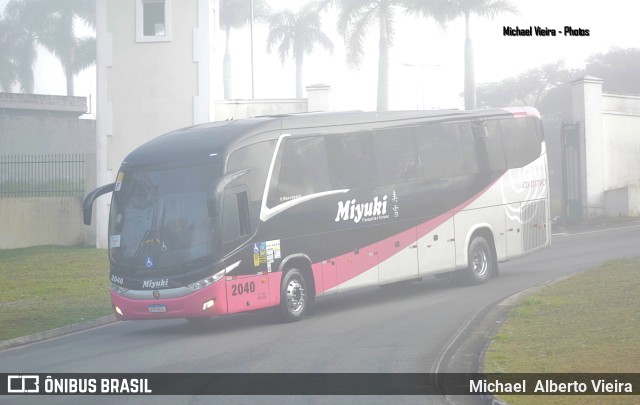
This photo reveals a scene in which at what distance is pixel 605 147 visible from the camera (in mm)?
39781

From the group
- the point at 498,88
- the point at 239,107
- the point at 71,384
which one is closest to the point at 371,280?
the point at 71,384

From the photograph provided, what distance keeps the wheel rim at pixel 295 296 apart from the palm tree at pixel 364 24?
3367cm

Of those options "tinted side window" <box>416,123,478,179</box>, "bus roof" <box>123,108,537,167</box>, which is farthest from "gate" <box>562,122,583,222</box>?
"bus roof" <box>123,108,537,167</box>

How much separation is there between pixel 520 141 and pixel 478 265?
345cm

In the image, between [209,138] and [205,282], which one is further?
[209,138]

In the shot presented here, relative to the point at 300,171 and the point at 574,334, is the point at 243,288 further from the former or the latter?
the point at 574,334

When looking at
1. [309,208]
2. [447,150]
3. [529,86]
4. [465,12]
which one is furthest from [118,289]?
[529,86]

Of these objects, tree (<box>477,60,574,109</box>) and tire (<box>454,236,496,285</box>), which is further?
tree (<box>477,60,574,109</box>)

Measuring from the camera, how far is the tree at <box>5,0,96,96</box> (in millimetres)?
96875

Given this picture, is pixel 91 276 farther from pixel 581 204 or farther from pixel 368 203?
pixel 581 204

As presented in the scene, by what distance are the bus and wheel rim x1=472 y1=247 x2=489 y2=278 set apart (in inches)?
1.7

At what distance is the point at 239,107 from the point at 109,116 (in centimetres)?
479

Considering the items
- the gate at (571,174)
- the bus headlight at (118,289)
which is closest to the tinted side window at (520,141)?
the bus headlight at (118,289)

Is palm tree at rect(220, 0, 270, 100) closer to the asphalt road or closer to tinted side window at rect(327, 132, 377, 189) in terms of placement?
the asphalt road
